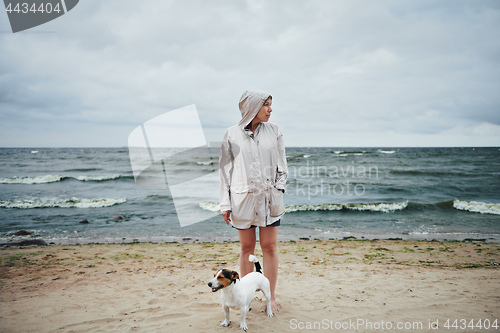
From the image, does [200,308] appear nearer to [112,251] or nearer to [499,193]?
[112,251]

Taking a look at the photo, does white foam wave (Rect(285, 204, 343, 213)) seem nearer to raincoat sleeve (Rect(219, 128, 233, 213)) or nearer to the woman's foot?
the woman's foot

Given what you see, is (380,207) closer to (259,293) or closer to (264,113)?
(259,293)

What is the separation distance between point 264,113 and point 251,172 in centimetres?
58

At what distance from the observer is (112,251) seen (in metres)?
6.66

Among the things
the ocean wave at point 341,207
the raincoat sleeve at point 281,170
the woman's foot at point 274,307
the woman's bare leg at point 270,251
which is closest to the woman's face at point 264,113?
the raincoat sleeve at point 281,170

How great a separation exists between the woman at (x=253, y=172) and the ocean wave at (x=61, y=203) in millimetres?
12305

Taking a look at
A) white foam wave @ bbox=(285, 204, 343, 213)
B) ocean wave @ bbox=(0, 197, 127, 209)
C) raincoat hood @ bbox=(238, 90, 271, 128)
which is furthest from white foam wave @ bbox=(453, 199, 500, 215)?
ocean wave @ bbox=(0, 197, 127, 209)

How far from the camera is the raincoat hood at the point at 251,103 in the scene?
9.14 feet

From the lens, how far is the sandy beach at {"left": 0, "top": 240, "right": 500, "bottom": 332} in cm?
291

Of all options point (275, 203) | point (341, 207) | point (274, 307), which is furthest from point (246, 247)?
point (341, 207)

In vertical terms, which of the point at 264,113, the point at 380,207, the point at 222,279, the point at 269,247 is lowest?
the point at 380,207

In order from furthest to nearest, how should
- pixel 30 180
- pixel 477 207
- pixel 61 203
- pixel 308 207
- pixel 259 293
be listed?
pixel 30 180, pixel 61 203, pixel 308 207, pixel 477 207, pixel 259 293

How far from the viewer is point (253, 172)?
2.75 meters

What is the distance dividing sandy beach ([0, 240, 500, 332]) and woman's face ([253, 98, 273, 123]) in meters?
1.99
